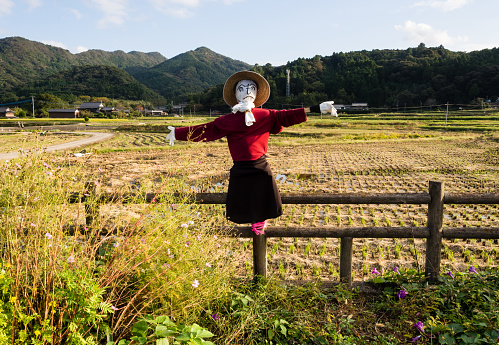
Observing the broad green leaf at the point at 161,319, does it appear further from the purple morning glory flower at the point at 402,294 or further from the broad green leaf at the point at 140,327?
the purple morning glory flower at the point at 402,294

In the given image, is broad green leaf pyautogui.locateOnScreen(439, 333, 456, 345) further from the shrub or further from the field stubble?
the shrub

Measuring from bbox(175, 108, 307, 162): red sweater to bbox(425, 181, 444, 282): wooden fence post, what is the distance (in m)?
1.39

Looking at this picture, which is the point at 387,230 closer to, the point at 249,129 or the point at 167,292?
the point at 249,129

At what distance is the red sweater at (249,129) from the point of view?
2.94 metres

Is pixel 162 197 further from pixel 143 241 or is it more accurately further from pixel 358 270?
pixel 358 270

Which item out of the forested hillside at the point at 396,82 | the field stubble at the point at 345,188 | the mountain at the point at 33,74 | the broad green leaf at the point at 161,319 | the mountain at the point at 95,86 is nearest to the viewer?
the broad green leaf at the point at 161,319

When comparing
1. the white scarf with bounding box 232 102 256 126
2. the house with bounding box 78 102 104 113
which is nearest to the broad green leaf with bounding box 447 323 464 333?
the white scarf with bounding box 232 102 256 126

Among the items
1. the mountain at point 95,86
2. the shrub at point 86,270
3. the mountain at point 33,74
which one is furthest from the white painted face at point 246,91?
the mountain at point 33,74

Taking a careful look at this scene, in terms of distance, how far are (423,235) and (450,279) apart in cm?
46

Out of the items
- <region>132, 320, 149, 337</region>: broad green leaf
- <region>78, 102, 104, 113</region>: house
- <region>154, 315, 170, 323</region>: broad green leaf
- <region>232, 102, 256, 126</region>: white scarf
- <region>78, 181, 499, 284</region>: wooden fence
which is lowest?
<region>132, 320, 149, 337</region>: broad green leaf

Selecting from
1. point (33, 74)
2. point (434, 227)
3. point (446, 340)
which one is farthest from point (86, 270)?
point (33, 74)

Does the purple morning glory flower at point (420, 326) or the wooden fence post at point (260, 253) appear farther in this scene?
the wooden fence post at point (260, 253)

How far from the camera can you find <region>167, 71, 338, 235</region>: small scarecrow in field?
2.88 metres

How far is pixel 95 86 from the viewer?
402 ft
